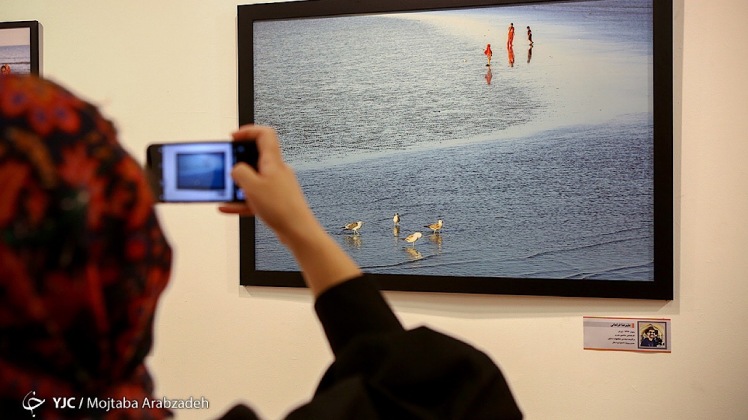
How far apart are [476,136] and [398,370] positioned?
1.08m

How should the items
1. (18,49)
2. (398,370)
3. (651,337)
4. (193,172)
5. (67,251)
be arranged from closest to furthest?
1. (67,251)
2. (398,370)
3. (193,172)
4. (651,337)
5. (18,49)

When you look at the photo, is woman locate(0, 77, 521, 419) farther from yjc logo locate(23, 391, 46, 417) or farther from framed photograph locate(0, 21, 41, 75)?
framed photograph locate(0, 21, 41, 75)

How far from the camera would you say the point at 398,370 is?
510mm

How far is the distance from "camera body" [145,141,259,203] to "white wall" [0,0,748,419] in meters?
0.93

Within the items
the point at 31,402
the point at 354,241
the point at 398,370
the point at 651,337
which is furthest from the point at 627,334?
the point at 31,402

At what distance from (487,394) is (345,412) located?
122 millimetres

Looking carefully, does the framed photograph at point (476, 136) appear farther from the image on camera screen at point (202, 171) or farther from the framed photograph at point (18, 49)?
the image on camera screen at point (202, 171)

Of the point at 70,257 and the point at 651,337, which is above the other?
the point at 70,257

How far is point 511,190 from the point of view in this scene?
4.91 ft

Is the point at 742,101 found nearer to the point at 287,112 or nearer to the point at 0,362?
the point at 287,112

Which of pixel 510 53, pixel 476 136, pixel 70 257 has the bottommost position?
pixel 70 257

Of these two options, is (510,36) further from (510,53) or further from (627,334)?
(627,334)

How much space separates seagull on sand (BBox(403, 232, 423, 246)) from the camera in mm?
1552

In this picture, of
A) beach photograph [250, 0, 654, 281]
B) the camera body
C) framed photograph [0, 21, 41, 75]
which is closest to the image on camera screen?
the camera body
